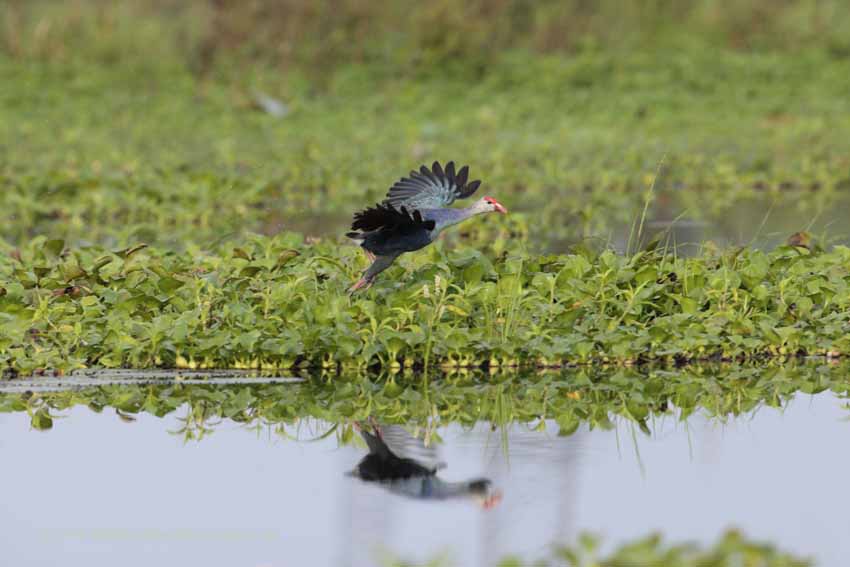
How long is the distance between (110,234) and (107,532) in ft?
23.8

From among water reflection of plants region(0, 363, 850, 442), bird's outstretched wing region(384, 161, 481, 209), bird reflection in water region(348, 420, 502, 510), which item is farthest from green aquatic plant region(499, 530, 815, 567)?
bird's outstretched wing region(384, 161, 481, 209)

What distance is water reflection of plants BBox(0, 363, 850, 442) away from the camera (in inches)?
254

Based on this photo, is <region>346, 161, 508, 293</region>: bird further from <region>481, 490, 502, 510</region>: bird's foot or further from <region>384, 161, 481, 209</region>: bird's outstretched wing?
<region>481, 490, 502, 510</region>: bird's foot

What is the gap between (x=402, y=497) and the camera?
5371 millimetres

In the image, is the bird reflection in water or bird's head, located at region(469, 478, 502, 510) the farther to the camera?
the bird reflection in water

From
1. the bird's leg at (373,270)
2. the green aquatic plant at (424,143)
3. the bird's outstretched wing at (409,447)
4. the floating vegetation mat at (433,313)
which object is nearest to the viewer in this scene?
the bird's outstretched wing at (409,447)

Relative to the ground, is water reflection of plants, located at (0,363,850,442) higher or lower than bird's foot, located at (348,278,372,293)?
lower

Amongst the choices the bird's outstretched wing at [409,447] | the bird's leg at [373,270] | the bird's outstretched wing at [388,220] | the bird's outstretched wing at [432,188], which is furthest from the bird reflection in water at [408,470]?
the bird's outstretched wing at [432,188]

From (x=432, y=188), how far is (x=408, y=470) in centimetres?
239

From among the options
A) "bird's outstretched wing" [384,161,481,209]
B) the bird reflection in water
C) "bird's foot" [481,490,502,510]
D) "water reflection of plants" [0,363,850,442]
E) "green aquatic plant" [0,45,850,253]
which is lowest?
"bird's foot" [481,490,502,510]

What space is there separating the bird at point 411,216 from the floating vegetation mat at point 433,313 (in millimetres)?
165

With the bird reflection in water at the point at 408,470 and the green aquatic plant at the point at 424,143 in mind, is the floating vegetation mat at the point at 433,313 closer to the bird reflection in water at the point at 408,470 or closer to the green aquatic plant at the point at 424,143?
the bird reflection in water at the point at 408,470

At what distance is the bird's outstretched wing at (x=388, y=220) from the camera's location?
281 inches

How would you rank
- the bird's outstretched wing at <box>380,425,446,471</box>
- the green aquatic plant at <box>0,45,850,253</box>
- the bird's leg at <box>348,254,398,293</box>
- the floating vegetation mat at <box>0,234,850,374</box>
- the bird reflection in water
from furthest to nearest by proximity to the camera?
the green aquatic plant at <box>0,45,850,253</box> < the bird's leg at <box>348,254,398,293</box> < the floating vegetation mat at <box>0,234,850,374</box> < the bird's outstretched wing at <box>380,425,446,471</box> < the bird reflection in water
